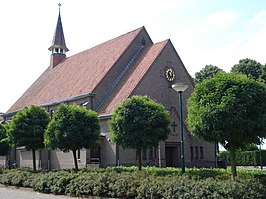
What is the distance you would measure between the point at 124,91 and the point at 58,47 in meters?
23.6

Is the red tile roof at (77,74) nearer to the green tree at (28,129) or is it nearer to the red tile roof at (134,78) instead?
the red tile roof at (134,78)

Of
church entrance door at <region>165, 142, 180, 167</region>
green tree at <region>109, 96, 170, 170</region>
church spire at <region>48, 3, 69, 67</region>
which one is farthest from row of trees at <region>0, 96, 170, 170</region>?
church spire at <region>48, 3, 69, 67</region>

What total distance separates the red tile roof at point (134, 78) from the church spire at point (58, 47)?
1872cm

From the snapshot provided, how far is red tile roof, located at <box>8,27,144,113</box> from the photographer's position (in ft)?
113

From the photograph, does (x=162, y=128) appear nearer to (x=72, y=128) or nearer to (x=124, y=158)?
(x=72, y=128)

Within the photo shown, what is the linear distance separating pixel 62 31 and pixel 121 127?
3769cm

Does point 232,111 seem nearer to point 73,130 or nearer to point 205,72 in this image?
point 73,130

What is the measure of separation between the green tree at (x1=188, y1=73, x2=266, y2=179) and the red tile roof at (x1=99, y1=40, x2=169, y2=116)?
1605cm

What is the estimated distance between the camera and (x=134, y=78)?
3134cm

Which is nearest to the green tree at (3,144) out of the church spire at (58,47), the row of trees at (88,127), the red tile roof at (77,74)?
the red tile roof at (77,74)

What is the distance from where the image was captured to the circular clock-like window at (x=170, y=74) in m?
32.8

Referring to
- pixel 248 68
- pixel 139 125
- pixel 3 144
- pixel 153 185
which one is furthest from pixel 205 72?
pixel 153 185

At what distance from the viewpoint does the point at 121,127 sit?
18.5 meters

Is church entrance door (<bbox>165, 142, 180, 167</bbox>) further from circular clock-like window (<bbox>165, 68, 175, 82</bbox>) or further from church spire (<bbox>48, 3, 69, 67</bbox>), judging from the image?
church spire (<bbox>48, 3, 69, 67</bbox>)
